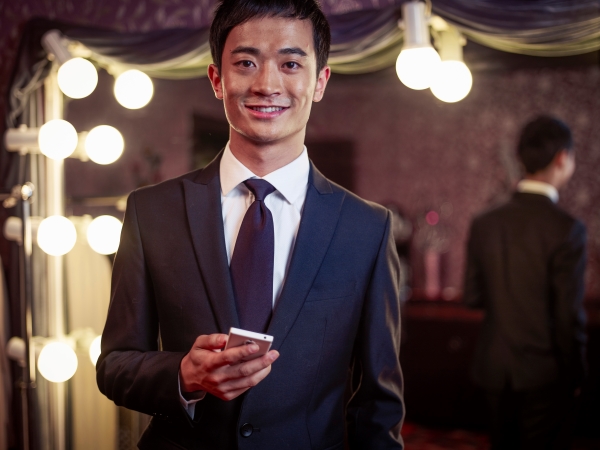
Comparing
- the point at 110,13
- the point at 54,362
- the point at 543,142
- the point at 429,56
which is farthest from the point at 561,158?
the point at 54,362

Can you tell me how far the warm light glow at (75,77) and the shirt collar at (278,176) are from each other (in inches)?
40.7

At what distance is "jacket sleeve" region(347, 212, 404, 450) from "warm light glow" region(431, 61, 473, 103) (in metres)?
0.82

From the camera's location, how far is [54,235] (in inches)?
80.2

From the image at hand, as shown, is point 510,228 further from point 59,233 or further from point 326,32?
point 59,233

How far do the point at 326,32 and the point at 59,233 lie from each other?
1.25 meters

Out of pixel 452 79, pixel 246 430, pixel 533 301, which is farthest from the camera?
pixel 533 301

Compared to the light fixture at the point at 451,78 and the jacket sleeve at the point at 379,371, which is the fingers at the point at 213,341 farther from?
the light fixture at the point at 451,78

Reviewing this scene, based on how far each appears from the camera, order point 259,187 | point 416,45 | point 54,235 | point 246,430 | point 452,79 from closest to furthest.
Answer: point 246,430 < point 259,187 < point 416,45 < point 452,79 < point 54,235

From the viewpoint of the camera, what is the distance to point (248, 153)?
4.09ft

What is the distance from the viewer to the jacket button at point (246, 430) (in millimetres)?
1131

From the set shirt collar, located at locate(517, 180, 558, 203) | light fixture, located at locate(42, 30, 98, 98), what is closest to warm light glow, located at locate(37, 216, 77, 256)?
light fixture, located at locate(42, 30, 98, 98)

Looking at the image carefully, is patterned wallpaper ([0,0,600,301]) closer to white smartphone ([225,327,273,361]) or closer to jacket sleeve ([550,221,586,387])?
jacket sleeve ([550,221,586,387])

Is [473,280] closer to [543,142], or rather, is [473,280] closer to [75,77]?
[543,142]

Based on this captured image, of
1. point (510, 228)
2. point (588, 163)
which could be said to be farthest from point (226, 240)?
point (588, 163)
